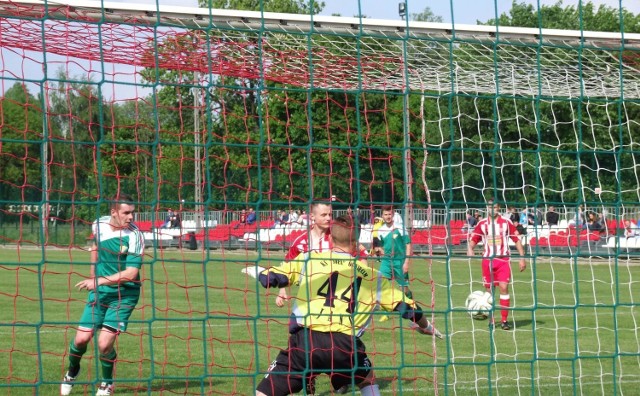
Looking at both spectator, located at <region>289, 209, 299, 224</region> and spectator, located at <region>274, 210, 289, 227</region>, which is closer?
spectator, located at <region>289, 209, 299, 224</region>

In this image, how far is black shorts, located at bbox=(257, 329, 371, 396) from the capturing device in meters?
6.07

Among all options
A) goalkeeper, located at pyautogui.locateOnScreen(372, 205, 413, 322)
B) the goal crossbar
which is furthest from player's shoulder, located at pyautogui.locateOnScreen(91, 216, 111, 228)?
goalkeeper, located at pyautogui.locateOnScreen(372, 205, 413, 322)

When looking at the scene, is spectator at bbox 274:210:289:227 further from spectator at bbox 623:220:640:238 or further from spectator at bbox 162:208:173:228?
spectator at bbox 623:220:640:238

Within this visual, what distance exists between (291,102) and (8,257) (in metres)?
20.5

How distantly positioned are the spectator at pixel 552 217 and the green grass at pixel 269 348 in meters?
0.53

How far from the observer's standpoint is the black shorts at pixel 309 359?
19.9ft

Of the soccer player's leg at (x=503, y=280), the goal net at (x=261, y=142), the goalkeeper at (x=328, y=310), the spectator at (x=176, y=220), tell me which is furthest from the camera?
the soccer player's leg at (x=503, y=280)

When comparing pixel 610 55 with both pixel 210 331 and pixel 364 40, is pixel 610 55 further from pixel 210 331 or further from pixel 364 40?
pixel 210 331

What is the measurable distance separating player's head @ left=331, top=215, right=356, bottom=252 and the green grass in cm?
58

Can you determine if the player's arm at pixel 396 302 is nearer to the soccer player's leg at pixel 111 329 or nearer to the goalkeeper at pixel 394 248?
the goalkeeper at pixel 394 248

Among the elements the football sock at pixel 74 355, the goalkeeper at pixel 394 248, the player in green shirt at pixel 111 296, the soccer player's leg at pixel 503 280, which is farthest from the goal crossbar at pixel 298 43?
the soccer player's leg at pixel 503 280

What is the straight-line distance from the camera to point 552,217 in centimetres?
958

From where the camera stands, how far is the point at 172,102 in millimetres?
6875

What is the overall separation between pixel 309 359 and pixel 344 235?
32.8 inches
